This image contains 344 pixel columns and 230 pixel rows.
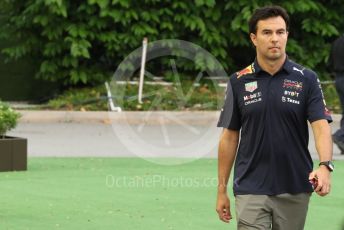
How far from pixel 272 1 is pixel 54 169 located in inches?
384

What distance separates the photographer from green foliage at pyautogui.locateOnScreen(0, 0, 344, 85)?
21.0 metres

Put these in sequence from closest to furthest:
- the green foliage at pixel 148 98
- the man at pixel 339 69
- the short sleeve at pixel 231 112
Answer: the short sleeve at pixel 231 112 → the man at pixel 339 69 → the green foliage at pixel 148 98

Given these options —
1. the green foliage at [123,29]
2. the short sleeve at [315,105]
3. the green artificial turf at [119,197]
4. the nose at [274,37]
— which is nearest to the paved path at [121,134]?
the green artificial turf at [119,197]

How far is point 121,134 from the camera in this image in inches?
706

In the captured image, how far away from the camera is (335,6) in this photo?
2228 cm

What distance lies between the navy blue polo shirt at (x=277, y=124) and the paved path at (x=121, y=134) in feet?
27.1

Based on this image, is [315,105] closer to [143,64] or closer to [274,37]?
[274,37]

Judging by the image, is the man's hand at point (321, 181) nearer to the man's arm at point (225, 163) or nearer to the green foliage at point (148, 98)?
the man's arm at point (225, 163)

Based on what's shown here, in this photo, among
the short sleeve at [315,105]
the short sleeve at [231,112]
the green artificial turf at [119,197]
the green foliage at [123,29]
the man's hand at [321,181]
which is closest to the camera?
the man's hand at [321,181]

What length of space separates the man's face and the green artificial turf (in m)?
2.37

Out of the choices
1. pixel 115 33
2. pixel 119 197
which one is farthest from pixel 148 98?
pixel 119 197

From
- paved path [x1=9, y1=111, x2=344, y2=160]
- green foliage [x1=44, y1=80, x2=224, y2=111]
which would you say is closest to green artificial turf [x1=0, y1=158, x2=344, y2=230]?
paved path [x1=9, y1=111, x2=344, y2=160]

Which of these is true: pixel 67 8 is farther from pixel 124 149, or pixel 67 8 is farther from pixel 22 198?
pixel 22 198

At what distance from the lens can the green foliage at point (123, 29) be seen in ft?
68.8
